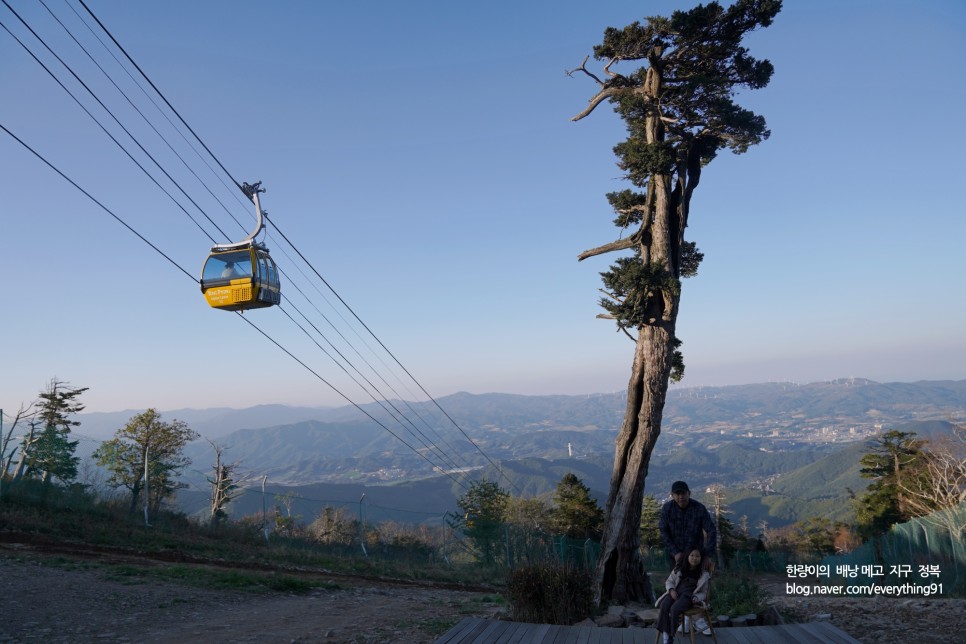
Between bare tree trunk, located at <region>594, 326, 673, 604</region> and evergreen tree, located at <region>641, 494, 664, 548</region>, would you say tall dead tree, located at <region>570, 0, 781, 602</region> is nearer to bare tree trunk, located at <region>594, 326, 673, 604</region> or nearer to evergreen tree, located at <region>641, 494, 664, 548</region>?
bare tree trunk, located at <region>594, 326, 673, 604</region>

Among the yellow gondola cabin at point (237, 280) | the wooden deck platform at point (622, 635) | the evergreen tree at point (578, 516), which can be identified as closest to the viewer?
the wooden deck platform at point (622, 635)

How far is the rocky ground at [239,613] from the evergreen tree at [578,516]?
2207 cm

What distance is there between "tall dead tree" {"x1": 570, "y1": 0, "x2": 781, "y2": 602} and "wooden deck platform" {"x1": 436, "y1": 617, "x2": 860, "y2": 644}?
4315 millimetres

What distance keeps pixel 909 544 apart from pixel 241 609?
50.0 ft

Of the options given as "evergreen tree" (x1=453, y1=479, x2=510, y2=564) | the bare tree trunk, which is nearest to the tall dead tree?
the bare tree trunk

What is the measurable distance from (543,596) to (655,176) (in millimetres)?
8480

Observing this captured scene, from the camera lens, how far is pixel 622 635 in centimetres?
698

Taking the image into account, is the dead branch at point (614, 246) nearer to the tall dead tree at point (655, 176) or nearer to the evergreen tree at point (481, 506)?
the tall dead tree at point (655, 176)

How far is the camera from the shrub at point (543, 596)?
873cm

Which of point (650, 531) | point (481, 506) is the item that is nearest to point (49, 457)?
point (481, 506)

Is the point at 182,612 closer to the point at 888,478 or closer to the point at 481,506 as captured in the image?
the point at 481,506

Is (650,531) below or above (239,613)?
below

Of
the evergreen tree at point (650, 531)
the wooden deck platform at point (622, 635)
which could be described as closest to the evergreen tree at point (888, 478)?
the evergreen tree at point (650, 531)

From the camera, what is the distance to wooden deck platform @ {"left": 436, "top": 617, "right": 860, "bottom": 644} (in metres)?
6.60
